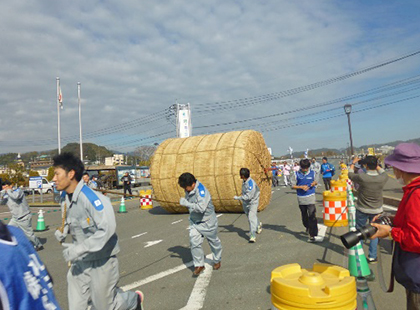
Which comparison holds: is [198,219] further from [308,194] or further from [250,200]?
[308,194]

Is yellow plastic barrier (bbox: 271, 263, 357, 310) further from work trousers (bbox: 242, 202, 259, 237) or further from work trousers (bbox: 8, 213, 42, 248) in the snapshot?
work trousers (bbox: 8, 213, 42, 248)

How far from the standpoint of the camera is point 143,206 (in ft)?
52.8

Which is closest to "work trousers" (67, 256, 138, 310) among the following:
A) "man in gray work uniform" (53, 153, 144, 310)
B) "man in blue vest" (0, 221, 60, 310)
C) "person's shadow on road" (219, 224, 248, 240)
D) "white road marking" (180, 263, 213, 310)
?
"man in gray work uniform" (53, 153, 144, 310)

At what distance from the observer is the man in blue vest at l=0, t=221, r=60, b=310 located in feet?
4.66

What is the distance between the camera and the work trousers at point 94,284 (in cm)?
316

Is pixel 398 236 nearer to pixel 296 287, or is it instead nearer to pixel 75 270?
pixel 296 287

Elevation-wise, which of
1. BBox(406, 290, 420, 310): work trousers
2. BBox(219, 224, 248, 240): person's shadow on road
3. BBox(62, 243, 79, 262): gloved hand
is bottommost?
BBox(219, 224, 248, 240): person's shadow on road

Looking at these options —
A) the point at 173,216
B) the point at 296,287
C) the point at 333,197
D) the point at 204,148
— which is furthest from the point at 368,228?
the point at 173,216

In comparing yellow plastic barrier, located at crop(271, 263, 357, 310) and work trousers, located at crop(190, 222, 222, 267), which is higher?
yellow plastic barrier, located at crop(271, 263, 357, 310)

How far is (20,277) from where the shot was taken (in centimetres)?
149

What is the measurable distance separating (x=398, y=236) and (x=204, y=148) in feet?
33.2

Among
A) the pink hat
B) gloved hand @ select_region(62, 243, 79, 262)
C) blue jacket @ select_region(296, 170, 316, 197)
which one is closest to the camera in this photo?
the pink hat

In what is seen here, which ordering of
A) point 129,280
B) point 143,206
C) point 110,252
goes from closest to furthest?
point 110,252 < point 129,280 < point 143,206

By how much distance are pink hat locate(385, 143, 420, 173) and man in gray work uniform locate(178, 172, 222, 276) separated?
11.3ft
